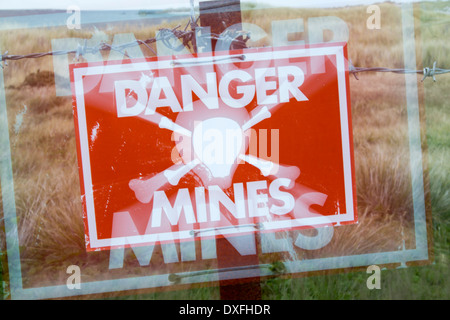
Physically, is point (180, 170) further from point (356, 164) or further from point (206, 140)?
point (356, 164)

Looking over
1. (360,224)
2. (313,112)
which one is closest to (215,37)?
(313,112)

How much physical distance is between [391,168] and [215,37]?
89 cm

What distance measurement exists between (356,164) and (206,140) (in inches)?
24.3

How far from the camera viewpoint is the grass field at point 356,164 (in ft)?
5.41

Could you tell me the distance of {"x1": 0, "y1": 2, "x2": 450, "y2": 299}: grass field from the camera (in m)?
1.65

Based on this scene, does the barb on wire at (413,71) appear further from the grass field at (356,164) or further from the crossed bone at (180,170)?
the crossed bone at (180,170)

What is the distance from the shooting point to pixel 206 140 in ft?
5.37

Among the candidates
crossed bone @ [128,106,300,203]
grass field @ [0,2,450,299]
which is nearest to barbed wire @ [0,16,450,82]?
grass field @ [0,2,450,299]

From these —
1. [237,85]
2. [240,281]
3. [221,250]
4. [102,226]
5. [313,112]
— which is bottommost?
[240,281]

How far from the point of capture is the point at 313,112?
5.35 feet

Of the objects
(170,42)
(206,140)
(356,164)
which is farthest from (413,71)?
(170,42)

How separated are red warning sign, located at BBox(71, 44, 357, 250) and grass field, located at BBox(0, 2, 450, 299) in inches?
3.6

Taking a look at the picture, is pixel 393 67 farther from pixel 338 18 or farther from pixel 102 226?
pixel 102 226

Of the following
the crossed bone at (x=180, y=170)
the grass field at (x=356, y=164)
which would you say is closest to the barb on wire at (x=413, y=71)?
the grass field at (x=356, y=164)
